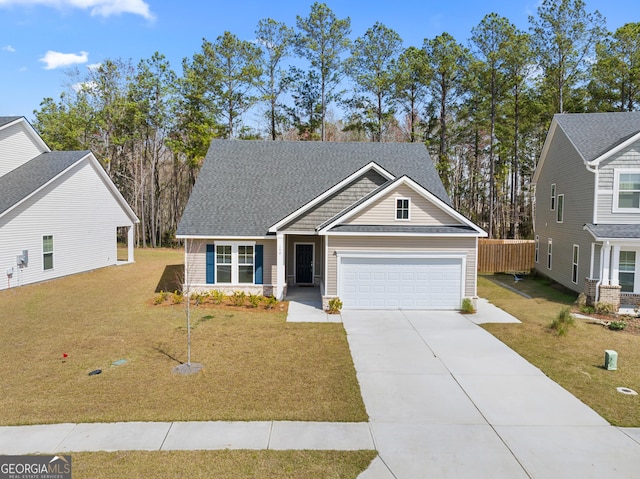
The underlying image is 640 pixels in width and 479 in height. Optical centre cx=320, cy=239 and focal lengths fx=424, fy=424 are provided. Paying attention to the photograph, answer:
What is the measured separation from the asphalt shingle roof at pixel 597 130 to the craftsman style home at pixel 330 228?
6342 mm

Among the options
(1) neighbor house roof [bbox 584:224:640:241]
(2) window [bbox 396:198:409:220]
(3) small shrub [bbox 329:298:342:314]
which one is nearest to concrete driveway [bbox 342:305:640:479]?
(3) small shrub [bbox 329:298:342:314]

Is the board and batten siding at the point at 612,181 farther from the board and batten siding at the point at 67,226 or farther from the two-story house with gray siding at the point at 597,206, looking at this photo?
the board and batten siding at the point at 67,226

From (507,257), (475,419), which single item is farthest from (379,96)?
(475,419)

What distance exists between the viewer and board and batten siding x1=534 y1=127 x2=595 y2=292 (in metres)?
18.0

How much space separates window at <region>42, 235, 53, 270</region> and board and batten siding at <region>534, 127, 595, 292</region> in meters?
24.5

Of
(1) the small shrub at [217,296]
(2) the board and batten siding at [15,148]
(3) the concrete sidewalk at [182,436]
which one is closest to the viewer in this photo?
(3) the concrete sidewalk at [182,436]

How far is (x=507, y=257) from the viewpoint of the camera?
85.5ft

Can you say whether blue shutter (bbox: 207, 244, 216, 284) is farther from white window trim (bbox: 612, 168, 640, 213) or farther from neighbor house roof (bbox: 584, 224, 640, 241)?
white window trim (bbox: 612, 168, 640, 213)

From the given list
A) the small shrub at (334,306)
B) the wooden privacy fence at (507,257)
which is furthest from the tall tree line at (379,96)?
the small shrub at (334,306)

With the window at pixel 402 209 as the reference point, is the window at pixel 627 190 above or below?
above

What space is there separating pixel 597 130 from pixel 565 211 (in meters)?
3.89

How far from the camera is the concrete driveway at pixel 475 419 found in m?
6.18

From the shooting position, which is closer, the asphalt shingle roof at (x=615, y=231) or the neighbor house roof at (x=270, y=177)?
the asphalt shingle roof at (x=615, y=231)

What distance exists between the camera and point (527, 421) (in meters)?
7.56
